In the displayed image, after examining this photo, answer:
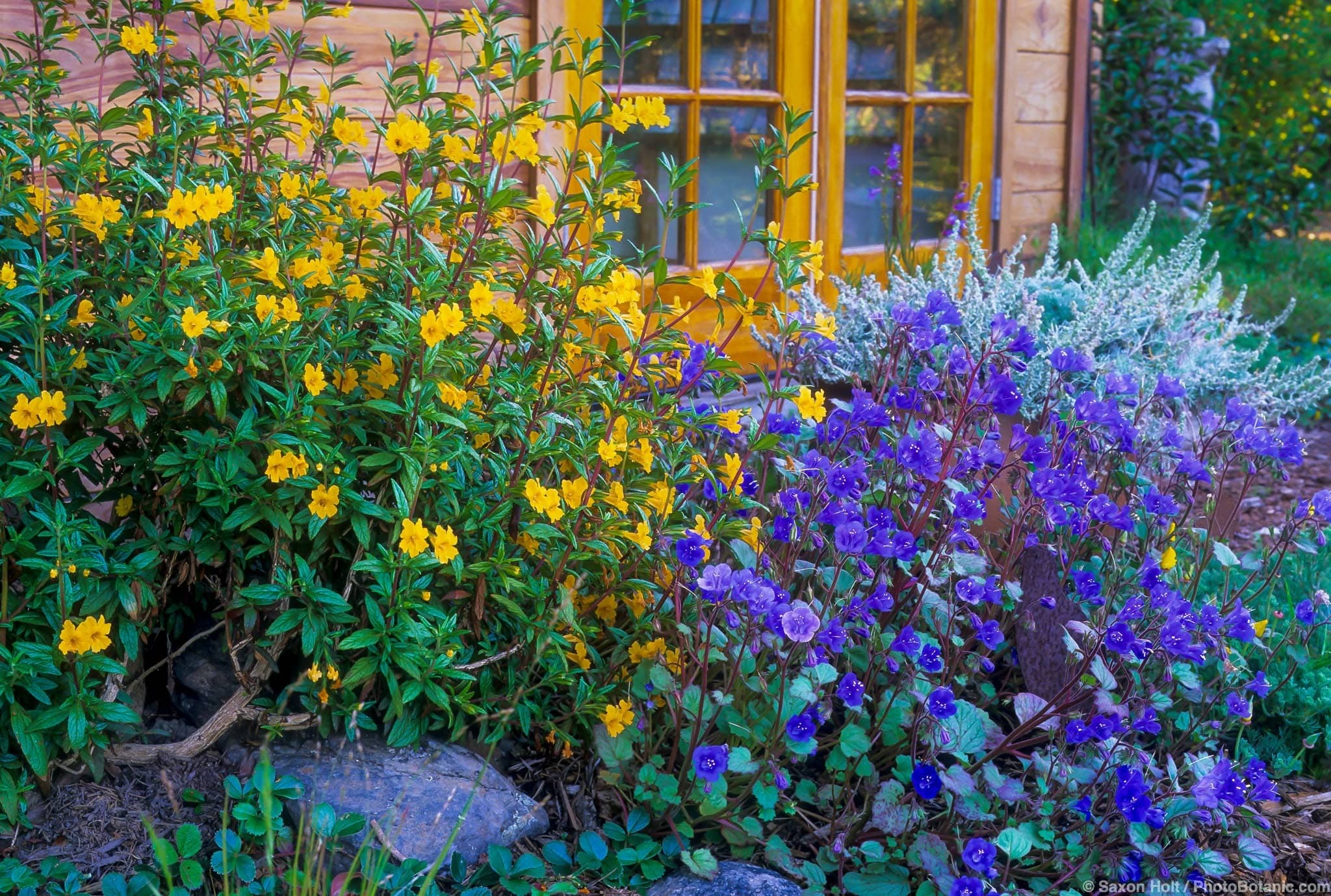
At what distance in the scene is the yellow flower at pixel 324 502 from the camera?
5.33ft

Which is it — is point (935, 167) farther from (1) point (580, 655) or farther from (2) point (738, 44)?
(1) point (580, 655)

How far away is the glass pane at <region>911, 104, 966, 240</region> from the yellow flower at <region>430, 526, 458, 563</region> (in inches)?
128

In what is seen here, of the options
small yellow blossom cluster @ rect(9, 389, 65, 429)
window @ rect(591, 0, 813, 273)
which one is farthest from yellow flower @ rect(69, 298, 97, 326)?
window @ rect(591, 0, 813, 273)

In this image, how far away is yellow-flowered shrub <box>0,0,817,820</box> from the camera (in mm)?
1656

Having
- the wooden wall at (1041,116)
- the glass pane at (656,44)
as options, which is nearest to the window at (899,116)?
the wooden wall at (1041,116)

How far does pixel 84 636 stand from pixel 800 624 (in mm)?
982

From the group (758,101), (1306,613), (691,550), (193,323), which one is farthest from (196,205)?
(758,101)

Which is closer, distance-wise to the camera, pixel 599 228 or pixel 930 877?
pixel 930 877

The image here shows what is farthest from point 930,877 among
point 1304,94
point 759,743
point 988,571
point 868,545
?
point 1304,94

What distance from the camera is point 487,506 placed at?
183cm

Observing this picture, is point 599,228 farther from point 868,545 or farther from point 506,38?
point 868,545

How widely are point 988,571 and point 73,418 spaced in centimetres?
173

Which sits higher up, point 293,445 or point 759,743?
point 293,445

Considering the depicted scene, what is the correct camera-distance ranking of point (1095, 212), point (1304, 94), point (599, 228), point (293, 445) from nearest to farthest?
point (293, 445), point (599, 228), point (1095, 212), point (1304, 94)
